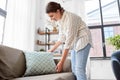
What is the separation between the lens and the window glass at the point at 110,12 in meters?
3.93

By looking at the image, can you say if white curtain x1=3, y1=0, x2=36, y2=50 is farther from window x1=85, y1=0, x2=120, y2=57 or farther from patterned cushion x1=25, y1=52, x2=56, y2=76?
window x1=85, y1=0, x2=120, y2=57

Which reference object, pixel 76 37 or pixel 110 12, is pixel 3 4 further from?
pixel 110 12

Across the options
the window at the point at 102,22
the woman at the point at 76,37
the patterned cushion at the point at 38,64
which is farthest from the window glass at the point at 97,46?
the woman at the point at 76,37

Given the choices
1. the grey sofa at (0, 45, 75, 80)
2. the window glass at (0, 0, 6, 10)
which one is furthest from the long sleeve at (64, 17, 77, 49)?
the window glass at (0, 0, 6, 10)

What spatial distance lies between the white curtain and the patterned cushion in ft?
2.69

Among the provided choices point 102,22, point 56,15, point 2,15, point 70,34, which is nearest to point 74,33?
point 70,34

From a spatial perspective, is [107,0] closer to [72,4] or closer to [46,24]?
[72,4]

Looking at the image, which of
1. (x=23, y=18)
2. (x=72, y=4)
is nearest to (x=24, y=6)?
(x=23, y=18)

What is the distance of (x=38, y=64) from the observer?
6.70ft

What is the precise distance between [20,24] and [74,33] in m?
1.71

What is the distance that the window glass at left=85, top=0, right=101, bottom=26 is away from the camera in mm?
4062

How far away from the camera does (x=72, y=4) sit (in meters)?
3.86

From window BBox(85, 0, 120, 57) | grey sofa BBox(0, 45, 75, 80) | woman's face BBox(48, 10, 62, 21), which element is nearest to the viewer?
grey sofa BBox(0, 45, 75, 80)

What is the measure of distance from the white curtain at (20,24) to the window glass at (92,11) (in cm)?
142
